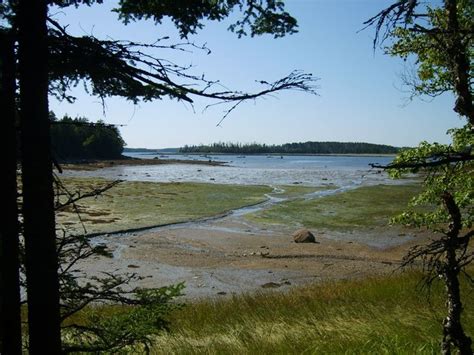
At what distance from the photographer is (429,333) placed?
263 inches

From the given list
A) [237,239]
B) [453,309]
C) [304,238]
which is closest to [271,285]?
[304,238]

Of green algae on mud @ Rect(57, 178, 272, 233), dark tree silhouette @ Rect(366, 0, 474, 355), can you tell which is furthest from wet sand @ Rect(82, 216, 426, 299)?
Answer: dark tree silhouette @ Rect(366, 0, 474, 355)

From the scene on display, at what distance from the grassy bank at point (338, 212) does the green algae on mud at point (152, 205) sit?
157 inches

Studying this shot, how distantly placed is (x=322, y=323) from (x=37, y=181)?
681 centimetres

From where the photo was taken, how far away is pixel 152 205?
33.1 meters

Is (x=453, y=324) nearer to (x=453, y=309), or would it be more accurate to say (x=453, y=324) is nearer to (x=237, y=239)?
(x=453, y=309)

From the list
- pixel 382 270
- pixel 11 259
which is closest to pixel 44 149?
pixel 11 259

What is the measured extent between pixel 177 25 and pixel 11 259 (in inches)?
91.1

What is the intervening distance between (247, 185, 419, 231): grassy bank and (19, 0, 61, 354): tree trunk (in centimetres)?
2383

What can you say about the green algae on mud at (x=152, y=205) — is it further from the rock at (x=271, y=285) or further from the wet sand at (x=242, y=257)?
the rock at (x=271, y=285)

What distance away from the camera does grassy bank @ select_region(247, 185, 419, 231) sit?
88.6 feet

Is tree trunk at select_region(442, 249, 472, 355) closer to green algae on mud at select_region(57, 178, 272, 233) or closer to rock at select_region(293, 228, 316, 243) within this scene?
rock at select_region(293, 228, 316, 243)

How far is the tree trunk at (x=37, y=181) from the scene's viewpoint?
2678 millimetres

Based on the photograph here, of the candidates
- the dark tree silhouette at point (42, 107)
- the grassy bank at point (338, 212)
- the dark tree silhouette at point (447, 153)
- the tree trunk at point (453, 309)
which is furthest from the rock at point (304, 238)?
the dark tree silhouette at point (42, 107)
